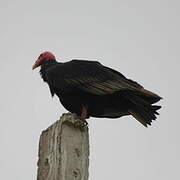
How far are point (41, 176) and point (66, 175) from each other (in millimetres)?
143

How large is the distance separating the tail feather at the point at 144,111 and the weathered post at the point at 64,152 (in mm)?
1417

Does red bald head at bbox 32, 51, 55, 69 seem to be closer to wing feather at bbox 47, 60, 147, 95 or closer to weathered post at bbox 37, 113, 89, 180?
wing feather at bbox 47, 60, 147, 95

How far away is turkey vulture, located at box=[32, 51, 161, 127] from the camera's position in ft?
11.6

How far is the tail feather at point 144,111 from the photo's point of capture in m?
3.46

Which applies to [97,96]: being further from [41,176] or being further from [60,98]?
[41,176]

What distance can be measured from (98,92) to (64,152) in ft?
6.67

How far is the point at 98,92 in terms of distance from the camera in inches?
153

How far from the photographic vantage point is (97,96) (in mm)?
4059

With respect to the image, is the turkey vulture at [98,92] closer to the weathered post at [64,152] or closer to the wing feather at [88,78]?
the wing feather at [88,78]

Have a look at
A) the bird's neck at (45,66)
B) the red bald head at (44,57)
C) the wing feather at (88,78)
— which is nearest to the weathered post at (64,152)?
the wing feather at (88,78)

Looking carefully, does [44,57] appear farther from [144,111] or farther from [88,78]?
[144,111]

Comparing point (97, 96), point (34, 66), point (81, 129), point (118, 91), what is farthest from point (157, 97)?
point (34, 66)

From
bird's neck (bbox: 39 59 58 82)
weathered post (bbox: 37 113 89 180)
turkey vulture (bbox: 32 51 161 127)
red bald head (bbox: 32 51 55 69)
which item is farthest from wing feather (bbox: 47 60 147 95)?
weathered post (bbox: 37 113 89 180)

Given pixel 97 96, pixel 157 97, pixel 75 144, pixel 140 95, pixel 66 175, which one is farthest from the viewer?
pixel 97 96
